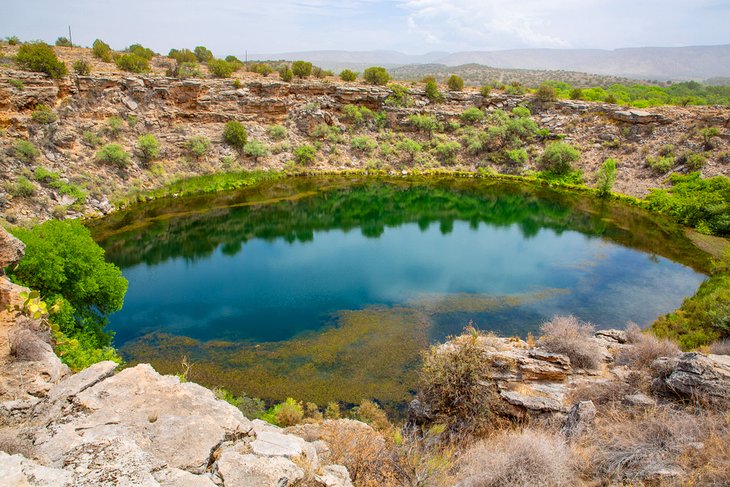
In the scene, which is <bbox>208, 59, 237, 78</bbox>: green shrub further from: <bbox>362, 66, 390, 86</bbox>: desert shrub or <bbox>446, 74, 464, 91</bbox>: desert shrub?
<bbox>446, 74, 464, 91</bbox>: desert shrub

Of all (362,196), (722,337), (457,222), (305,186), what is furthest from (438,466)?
(305,186)

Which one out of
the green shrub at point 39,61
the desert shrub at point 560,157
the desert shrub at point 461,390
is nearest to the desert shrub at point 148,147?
the green shrub at point 39,61

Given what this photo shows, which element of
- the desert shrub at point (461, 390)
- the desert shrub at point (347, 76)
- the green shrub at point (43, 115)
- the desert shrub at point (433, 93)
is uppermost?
the desert shrub at point (347, 76)

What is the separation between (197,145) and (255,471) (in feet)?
136

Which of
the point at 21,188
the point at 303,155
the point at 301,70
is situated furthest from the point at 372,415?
the point at 301,70

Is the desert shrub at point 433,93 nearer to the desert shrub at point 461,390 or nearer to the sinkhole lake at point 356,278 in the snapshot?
the sinkhole lake at point 356,278

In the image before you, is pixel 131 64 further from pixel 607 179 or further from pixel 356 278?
pixel 607 179

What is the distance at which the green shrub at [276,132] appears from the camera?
162 feet

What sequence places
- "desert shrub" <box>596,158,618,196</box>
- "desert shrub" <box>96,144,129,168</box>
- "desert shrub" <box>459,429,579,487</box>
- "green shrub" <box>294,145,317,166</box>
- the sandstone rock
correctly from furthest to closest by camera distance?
1. "green shrub" <box>294,145,317,166</box>
2. "desert shrub" <box>596,158,618,196</box>
3. "desert shrub" <box>96,144,129,168</box>
4. "desert shrub" <box>459,429,579,487</box>
5. the sandstone rock

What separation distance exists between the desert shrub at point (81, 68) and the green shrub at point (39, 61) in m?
2.42

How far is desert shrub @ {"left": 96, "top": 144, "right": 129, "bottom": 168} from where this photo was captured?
121 ft

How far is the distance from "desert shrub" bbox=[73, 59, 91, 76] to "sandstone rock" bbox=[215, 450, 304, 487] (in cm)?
4507

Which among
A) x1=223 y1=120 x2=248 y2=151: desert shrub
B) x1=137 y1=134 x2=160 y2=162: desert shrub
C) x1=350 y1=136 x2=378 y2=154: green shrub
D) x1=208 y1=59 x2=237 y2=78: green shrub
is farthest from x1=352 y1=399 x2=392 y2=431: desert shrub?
x1=208 y1=59 x2=237 y2=78: green shrub

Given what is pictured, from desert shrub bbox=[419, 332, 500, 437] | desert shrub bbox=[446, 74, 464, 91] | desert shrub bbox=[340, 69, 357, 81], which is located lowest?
desert shrub bbox=[419, 332, 500, 437]
